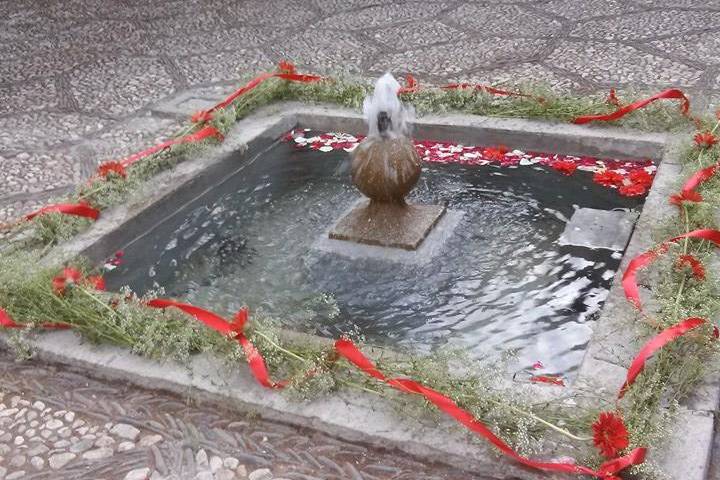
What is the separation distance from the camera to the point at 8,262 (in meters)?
3.36

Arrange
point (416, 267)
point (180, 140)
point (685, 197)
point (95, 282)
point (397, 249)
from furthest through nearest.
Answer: point (180, 140) → point (397, 249) → point (416, 267) → point (685, 197) → point (95, 282)

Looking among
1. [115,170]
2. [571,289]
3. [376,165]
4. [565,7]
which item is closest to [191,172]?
[115,170]

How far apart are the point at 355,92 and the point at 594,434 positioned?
3.64m

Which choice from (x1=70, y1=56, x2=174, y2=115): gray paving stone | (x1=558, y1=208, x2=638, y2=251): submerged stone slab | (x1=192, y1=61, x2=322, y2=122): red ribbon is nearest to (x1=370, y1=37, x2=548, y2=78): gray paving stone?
(x1=192, y1=61, x2=322, y2=122): red ribbon

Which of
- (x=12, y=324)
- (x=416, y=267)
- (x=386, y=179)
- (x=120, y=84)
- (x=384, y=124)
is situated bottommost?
(x=416, y=267)

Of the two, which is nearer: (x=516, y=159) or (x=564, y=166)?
(x=564, y=166)

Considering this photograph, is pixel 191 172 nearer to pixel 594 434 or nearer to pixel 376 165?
pixel 376 165

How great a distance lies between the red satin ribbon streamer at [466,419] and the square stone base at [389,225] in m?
1.20

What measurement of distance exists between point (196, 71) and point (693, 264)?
5.04 m

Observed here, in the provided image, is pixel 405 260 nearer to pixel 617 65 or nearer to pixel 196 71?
pixel 617 65

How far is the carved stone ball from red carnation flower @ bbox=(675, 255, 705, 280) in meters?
1.36

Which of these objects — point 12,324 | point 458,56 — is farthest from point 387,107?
point 458,56

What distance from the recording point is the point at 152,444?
2.55 metres

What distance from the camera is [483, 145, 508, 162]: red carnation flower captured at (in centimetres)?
463
